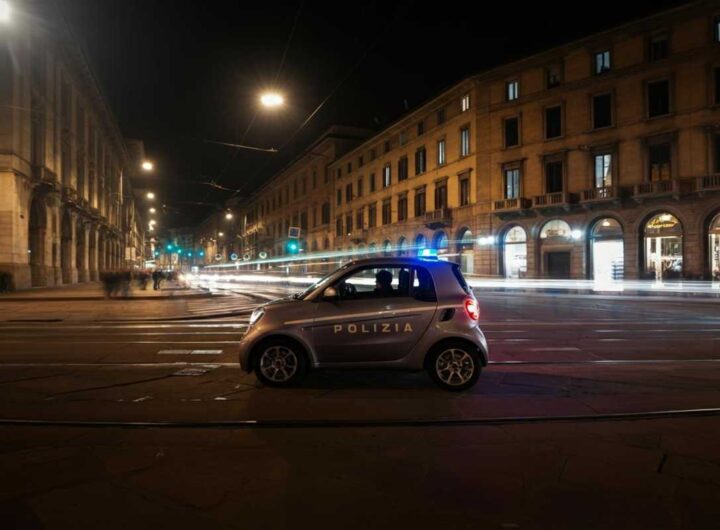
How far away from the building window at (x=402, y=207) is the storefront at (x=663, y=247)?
22.4 m

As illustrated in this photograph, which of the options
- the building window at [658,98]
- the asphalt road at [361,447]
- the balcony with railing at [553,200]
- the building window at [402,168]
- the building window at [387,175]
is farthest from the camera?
the building window at [387,175]

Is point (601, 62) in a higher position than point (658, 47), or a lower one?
higher

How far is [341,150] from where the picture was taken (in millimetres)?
67500

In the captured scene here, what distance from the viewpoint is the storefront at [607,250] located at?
3528cm

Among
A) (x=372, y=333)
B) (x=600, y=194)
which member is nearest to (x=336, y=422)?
(x=372, y=333)

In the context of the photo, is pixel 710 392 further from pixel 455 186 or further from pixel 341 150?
pixel 341 150

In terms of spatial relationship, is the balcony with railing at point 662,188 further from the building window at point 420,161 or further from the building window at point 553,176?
the building window at point 420,161

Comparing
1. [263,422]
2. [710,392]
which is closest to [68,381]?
[263,422]

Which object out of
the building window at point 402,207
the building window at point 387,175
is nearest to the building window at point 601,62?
the building window at point 402,207

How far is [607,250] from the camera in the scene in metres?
36.1

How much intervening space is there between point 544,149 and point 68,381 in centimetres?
3639

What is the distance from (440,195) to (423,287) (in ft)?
133

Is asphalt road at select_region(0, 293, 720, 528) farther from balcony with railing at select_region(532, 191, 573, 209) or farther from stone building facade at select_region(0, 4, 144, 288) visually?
balcony with railing at select_region(532, 191, 573, 209)

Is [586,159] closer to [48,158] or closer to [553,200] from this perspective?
[553,200]
